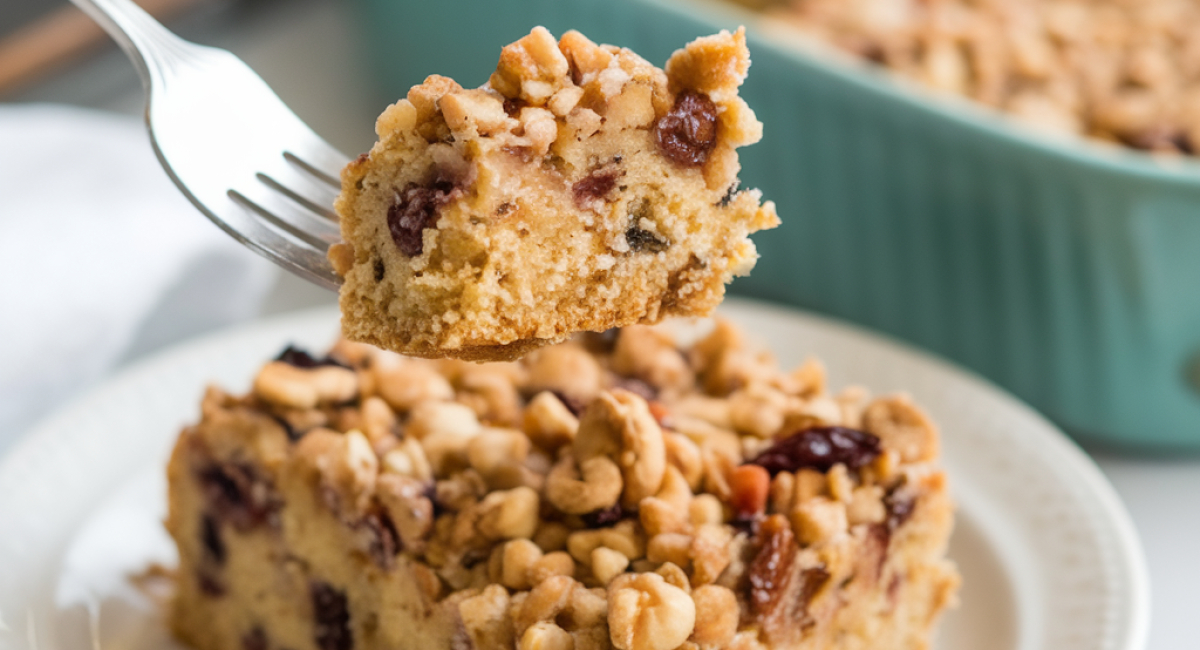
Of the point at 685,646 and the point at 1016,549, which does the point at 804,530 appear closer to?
the point at 685,646

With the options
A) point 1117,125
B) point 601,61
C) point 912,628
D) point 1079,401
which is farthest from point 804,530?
point 1117,125

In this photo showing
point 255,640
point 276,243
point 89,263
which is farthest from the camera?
point 89,263

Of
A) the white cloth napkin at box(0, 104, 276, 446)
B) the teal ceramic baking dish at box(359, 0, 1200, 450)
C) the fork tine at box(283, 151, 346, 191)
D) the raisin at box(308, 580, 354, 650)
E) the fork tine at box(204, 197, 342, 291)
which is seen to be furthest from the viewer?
the white cloth napkin at box(0, 104, 276, 446)

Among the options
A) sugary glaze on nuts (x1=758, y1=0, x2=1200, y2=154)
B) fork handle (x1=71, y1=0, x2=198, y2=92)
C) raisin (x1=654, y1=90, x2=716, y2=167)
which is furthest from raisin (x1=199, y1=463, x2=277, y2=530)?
sugary glaze on nuts (x1=758, y1=0, x2=1200, y2=154)

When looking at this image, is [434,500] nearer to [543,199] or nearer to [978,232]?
[543,199]

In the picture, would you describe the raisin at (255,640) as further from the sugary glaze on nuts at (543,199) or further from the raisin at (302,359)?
the sugary glaze on nuts at (543,199)

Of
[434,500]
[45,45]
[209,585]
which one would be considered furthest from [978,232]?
[45,45]

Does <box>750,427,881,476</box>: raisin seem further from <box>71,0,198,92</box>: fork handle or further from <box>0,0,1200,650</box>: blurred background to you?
<box>71,0,198,92</box>: fork handle
